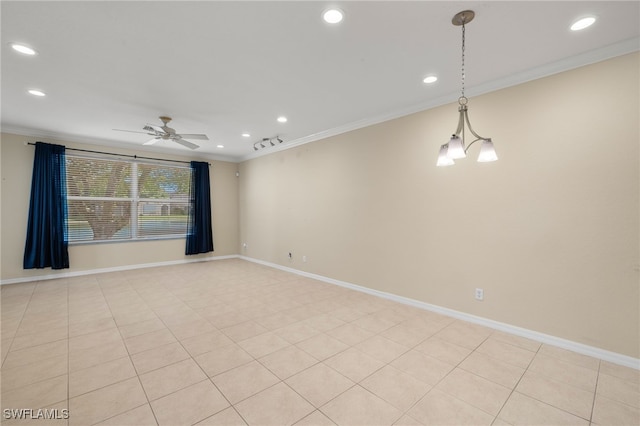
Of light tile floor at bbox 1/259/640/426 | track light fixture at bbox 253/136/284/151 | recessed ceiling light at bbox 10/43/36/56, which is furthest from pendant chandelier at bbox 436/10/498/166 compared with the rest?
track light fixture at bbox 253/136/284/151

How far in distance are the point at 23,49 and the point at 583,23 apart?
4.54m

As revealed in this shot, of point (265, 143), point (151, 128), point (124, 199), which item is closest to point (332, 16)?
point (151, 128)

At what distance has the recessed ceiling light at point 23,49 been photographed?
7.47ft

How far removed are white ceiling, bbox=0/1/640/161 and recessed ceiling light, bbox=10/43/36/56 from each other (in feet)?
0.21

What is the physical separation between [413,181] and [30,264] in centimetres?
650

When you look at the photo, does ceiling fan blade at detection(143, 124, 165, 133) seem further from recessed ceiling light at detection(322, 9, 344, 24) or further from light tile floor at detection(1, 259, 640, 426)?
recessed ceiling light at detection(322, 9, 344, 24)

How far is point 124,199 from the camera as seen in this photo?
577 cm

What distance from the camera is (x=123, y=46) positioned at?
90.7 inches

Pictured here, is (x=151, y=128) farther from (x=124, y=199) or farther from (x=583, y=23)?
(x=583, y=23)

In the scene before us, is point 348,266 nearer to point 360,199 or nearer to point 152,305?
point 360,199

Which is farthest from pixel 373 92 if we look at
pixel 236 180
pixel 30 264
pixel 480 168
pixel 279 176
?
pixel 30 264

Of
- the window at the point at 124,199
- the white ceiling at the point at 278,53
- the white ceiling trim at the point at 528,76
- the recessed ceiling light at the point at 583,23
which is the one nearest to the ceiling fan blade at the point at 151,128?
the white ceiling at the point at 278,53

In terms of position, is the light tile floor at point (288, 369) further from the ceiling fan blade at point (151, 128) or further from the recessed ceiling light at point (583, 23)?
the recessed ceiling light at point (583, 23)

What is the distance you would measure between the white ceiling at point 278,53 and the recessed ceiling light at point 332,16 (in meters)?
0.04
